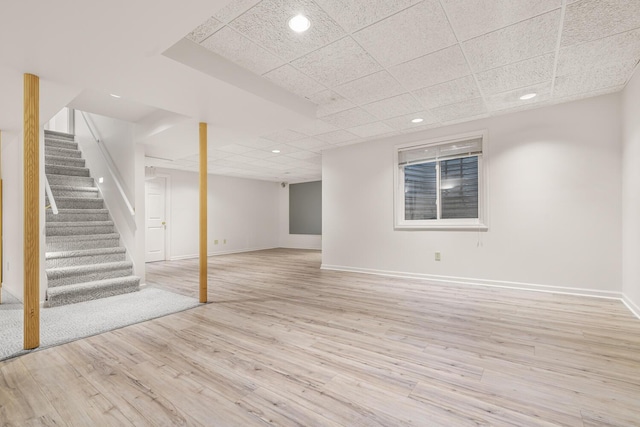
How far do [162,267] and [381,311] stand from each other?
5.36 metres

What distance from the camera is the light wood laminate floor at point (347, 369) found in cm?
156

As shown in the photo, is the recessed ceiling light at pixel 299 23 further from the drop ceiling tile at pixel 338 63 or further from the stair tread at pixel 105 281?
the stair tread at pixel 105 281

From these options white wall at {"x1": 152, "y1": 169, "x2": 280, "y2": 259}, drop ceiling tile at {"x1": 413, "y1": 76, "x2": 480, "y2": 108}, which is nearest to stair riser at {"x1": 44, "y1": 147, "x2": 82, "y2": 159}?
white wall at {"x1": 152, "y1": 169, "x2": 280, "y2": 259}

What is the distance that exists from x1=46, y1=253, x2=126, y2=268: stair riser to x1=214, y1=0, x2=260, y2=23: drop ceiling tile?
4033 mm

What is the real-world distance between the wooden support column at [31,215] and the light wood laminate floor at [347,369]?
0.88 ft

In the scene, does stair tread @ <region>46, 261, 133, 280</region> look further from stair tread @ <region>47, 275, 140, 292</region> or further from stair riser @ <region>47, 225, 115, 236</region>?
stair riser @ <region>47, 225, 115, 236</region>

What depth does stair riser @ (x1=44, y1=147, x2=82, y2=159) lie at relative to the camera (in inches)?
227

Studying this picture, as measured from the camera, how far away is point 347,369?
203 centimetres

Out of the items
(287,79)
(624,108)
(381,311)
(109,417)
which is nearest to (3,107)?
(287,79)

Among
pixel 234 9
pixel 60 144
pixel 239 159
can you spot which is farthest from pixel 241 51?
pixel 60 144

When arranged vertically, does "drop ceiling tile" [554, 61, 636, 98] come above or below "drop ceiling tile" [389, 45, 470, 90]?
above

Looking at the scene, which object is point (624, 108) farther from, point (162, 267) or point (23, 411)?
point (162, 267)

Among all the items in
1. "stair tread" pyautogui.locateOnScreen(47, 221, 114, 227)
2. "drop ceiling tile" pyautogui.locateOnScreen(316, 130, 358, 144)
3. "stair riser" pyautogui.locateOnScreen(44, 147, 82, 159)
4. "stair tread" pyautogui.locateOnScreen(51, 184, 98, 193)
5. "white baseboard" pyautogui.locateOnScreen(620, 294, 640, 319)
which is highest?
"drop ceiling tile" pyautogui.locateOnScreen(316, 130, 358, 144)

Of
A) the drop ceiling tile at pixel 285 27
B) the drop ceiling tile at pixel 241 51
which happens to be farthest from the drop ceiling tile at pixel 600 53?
the drop ceiling tile at pixel 241 51
